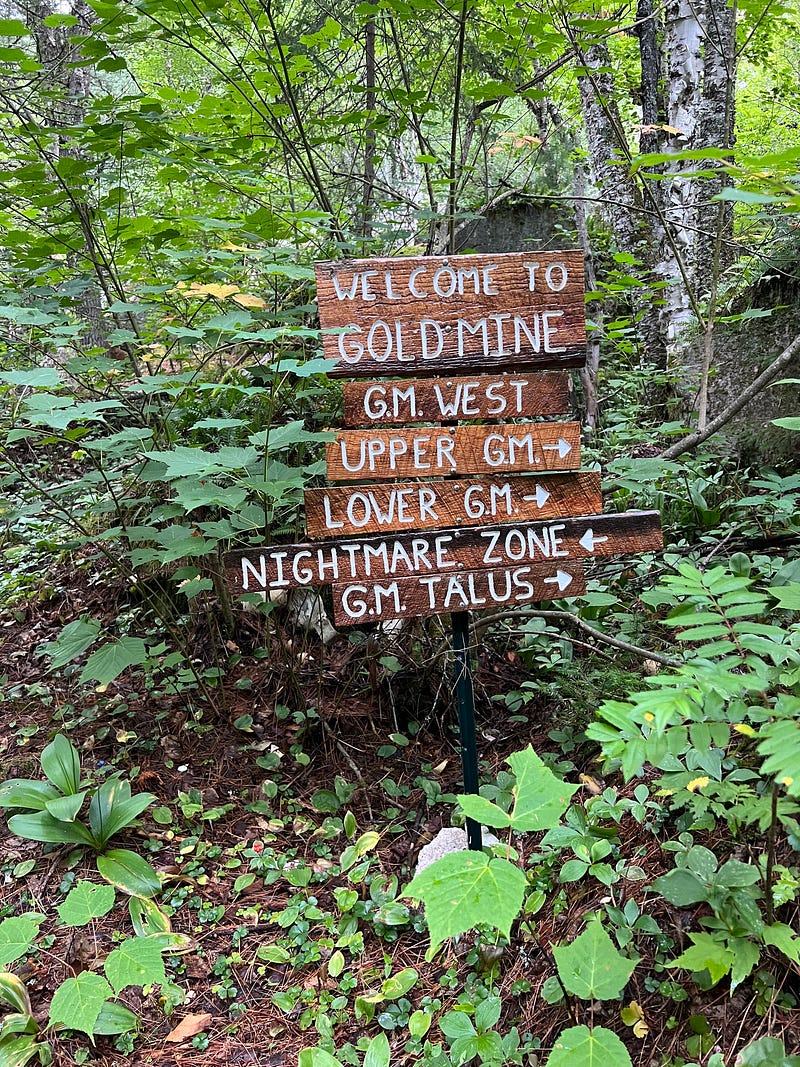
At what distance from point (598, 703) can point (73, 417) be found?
201 cm

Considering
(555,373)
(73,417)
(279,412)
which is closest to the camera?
(73,417)

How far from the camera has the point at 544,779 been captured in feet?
4.90

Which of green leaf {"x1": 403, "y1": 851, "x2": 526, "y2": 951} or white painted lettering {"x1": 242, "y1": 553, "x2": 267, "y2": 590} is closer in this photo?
green leaf {"x1": 403, "y1": 851, "x2": 526, "y2": 951}

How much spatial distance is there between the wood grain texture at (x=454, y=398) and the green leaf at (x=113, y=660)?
3.96ft

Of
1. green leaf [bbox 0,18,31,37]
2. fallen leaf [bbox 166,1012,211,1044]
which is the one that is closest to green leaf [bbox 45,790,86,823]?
fallen leaf [bbox 166,1012,211,1044]

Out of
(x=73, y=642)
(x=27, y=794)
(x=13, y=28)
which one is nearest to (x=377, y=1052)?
(x=27, y=794)

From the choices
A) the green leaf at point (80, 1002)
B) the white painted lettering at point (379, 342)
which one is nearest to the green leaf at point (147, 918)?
the green leaf at point (80, 1002)

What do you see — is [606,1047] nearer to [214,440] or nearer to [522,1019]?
[522,1019]

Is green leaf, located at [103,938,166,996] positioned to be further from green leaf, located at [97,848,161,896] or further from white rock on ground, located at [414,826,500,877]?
white rock on ground, located at [414,826,500,877]

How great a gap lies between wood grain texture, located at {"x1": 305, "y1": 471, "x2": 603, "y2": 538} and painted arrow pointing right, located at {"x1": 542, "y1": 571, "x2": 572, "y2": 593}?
0.59 ft

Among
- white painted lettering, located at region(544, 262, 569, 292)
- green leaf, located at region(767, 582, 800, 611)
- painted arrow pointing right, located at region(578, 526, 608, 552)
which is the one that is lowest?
painted arrow pointing right, located at region(578, 526, 608, 552)

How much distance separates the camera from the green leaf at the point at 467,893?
3.86ft

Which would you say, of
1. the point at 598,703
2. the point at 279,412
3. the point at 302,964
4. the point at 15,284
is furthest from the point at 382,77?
the point at 302,964

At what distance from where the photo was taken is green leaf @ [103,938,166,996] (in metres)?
1.75
